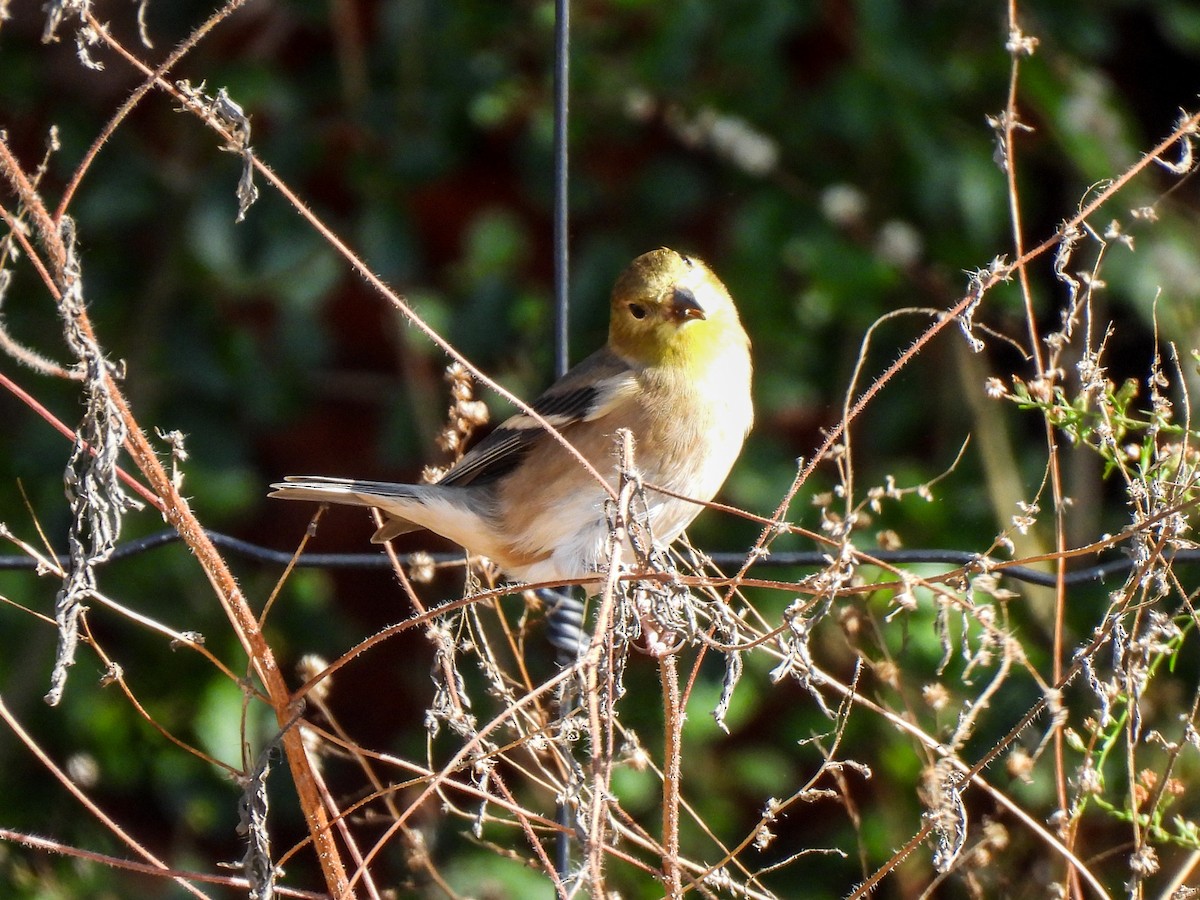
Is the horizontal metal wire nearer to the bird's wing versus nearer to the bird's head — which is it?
the bird's wing

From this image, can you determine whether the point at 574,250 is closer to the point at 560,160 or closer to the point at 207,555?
the point at 560,160

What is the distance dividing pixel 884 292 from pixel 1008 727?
3.95ft

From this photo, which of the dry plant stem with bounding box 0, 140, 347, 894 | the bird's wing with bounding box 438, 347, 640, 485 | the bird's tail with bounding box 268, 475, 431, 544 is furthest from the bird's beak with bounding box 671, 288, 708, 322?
the dry plant stem with bounding box 0, 140, 347, 894

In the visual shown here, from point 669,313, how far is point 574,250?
3.53ft

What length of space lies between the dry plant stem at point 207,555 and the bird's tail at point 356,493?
108 cm

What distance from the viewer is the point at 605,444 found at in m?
2.87

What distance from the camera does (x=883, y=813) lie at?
384 centimetres

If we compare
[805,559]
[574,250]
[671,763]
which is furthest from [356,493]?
[574,250]

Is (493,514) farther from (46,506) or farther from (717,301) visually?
(46,506)

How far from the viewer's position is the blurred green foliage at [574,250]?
377 centimetres

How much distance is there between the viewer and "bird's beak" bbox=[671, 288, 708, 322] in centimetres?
300

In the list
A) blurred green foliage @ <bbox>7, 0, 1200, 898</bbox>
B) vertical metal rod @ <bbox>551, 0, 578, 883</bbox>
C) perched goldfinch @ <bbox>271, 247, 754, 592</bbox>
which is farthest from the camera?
blurred green foliage @ <bbox>7, 0, 1200, 898</bbox>

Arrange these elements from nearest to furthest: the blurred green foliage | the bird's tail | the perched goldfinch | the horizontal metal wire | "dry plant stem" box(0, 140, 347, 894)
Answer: "dry plant stem" box(0, 140, 347, 894), the horizontal metal wire, the bird's tail, the perched goldfinch, the blurred green foliage

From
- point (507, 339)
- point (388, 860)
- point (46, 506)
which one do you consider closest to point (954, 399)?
point (507, 339)
